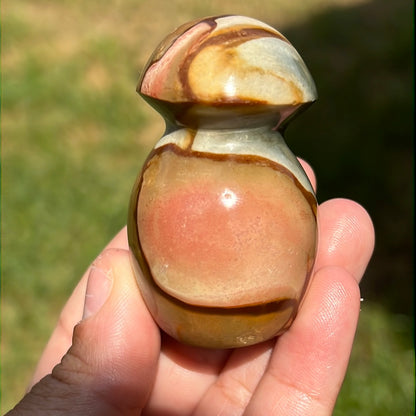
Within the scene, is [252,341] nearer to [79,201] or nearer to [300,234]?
[300,234]

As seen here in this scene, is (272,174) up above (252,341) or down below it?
above

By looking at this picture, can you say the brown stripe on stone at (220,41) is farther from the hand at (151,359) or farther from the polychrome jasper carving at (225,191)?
the hand at (151,359)

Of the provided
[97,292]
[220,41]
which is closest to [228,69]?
[220,41]

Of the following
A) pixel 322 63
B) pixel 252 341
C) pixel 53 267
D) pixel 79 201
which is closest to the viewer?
pixel 252 341

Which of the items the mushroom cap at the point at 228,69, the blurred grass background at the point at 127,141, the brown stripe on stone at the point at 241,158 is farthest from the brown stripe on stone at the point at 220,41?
the blurred grass background at the point at 127,141

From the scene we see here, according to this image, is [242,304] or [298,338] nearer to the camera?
[242,304]

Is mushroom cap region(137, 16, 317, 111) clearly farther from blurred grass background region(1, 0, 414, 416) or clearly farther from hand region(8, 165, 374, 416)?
blurred grass background region(1, 0, 414, 416)

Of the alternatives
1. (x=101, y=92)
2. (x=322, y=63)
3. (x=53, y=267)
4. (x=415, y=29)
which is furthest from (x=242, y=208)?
(x=415, y=29)

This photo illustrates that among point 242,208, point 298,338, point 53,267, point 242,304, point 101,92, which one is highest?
point 242,208
